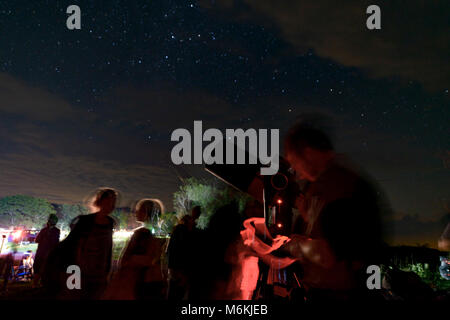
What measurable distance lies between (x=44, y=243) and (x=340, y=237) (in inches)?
316

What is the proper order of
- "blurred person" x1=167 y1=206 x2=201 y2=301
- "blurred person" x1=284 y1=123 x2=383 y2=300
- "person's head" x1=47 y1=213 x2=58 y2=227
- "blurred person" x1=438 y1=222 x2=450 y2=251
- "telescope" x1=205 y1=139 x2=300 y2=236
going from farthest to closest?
"person's head" x1=47 y1=213 x2=58 y2=227 → "blurred person" x1=167 y1=206 x2=201 y2=301 → "blurred person" x1=438 y1=222 x2=450 y2=251 → "telescope" x1=205 y1=139 x2=300 y2=236 → "blurred person" x1=284 y1=123 x2=383 y2=300

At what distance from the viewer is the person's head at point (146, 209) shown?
3.23 metres

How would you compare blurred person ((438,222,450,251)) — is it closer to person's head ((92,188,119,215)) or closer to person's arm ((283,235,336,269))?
person's arm ((283,235,336,269))

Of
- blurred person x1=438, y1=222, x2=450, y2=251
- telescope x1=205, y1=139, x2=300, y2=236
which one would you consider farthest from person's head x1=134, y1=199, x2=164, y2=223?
blurred person x1=438, y1=222, x2=450, y2=251

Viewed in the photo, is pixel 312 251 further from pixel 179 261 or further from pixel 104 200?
pixel 179 261

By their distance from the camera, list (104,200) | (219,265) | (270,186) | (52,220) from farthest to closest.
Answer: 1. (219,265)
2. (52,220)
3. (104,200)
4. (270,186)

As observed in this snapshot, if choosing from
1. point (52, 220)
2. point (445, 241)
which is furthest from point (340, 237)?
point (52, 220)

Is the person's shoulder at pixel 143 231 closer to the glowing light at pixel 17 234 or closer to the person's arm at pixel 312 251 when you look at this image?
the person's arm at pixel 312 251

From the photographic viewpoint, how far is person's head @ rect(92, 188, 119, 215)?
3123 mm

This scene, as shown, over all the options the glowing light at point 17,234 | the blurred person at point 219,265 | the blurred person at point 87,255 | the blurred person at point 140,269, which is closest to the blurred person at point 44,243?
the glowing light at point 17,234

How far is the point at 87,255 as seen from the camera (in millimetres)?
2748

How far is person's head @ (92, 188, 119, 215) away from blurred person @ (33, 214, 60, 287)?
4734mm
